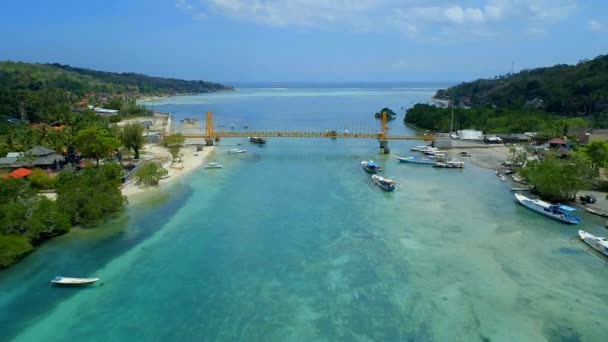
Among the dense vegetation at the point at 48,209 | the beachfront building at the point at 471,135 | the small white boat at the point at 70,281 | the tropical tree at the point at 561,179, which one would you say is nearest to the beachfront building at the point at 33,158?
the dense vegetation at the point at 48,209

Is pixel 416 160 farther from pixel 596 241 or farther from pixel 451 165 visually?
pixel 596 241

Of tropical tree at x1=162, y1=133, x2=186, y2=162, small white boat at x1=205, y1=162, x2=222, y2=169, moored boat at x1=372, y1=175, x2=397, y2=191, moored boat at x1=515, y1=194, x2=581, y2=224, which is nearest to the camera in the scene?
moored boat at x1=515, y1=194, x2=581, y2=224

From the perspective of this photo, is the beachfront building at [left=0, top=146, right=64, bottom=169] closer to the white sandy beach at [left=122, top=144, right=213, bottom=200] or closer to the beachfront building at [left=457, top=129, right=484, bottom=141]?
the white sandy beach at [left=122, top=144, right=213, bottom=200]

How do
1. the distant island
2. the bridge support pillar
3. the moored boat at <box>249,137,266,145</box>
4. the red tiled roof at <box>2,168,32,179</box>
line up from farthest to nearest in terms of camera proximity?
1. the moored boat at <box>249,137,266,145</box>
2. the bridge support pillar
3. the red tiled roof at <box>2,168,32,179</box>
4. the distant island

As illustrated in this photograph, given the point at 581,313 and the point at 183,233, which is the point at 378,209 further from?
the point at 581,313

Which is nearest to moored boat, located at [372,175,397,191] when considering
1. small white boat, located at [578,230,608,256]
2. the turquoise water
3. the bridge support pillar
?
the turquoise water

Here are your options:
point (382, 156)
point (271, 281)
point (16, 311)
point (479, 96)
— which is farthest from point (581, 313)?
point (479, 96)

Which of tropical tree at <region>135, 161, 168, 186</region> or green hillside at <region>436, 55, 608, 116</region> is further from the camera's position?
green hillside at <region>436, 55, 608, 116</region>

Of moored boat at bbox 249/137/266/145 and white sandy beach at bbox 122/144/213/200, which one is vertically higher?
moored boat at bbox 249/137/266/145
